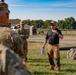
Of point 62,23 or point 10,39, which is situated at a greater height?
point 10,39

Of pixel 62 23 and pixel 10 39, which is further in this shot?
pixel 62 23

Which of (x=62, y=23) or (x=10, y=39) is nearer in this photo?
(x=10, y=39)

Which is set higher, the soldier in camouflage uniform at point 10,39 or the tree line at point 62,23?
the soldier in camouflage uniform at point 10,39

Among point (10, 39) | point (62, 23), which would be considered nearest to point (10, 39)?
point (10, 39)

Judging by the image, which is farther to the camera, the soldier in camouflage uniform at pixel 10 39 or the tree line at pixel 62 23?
the tree line at pixel 62 23

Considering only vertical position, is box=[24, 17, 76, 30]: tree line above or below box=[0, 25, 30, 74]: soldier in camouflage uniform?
below

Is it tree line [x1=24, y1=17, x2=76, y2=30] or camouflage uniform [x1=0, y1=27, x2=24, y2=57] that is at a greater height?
camouflage uniform [x1=0, y1=27, x2=24, y2=57]

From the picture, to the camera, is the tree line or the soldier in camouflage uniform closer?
the soldier in camouflage uniform

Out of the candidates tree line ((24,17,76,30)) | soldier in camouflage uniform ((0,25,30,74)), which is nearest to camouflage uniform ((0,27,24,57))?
soldier in camouflage uniform ((0,25,30,74))

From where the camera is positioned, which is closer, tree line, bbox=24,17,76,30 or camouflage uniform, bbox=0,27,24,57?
camouflage uniform, bbox=0,27,24,57

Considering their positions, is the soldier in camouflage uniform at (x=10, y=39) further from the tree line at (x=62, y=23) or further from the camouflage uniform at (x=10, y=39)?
the tree line at (x=62, y=23)

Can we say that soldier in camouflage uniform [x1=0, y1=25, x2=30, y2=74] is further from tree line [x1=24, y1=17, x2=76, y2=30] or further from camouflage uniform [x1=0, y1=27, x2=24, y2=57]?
tree line [x1=24, y1=17, x2=76, y2=30]

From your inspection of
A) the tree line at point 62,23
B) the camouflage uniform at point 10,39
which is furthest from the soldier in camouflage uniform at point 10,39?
the tree line at point 62,23

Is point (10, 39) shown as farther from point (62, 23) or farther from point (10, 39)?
→ point (62, 23)
